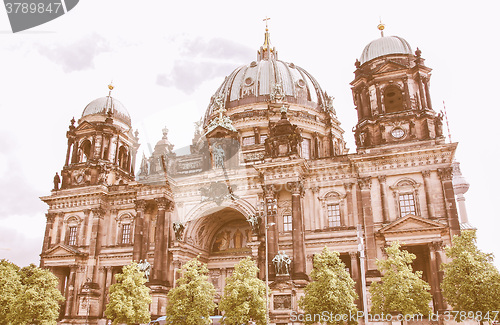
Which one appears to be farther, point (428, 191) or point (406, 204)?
point (406, 204)

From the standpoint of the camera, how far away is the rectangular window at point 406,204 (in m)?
36.7

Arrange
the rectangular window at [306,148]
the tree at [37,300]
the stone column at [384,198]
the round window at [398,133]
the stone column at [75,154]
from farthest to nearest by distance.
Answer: the rectangular window at [306,148] < the stone column at [75,154] < the round window at [398,133] < the stone column at [384,198] < the tree at [37,300]

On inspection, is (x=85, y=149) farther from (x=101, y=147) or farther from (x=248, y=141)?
(x=248, y=141)

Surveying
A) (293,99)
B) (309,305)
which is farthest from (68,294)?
(293,99)

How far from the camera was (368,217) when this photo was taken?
3694 centimetres

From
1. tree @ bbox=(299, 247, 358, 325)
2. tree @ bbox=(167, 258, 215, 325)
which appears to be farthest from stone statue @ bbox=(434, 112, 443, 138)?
tree @ bbox=(167, 258, 215, 325)

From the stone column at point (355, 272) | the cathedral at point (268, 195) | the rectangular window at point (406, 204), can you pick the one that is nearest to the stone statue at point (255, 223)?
the cathedral at point (268, 195)

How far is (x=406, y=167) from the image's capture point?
37406 mm

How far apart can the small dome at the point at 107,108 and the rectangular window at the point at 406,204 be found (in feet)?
111

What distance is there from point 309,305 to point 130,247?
22.0m

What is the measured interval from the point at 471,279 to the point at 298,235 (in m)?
14.1

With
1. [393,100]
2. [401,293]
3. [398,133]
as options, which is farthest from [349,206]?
[393,100]

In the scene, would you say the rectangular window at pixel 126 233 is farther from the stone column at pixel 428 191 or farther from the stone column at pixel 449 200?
the stone column at pixel 449 200

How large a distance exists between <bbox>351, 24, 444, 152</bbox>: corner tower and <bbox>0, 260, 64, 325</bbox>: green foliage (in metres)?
30.0
